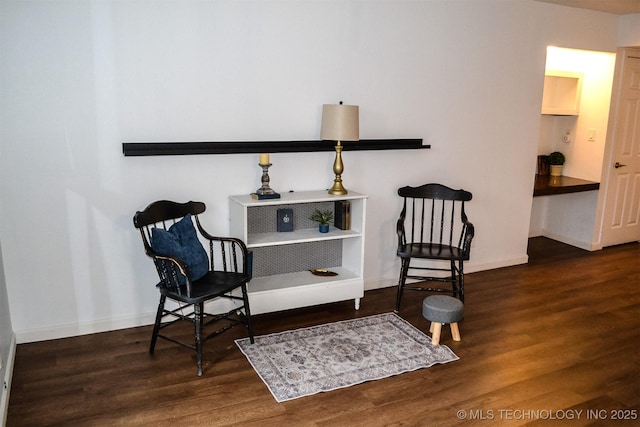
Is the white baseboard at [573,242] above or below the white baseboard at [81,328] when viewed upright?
above

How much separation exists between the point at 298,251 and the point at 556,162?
3.41m

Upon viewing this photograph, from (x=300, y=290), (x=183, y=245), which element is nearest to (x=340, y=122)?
(x=300, y=290)

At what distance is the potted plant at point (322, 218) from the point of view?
154 inches

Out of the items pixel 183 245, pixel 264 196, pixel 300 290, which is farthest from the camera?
pixel 300 290

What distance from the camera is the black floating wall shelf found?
3432 millimetres

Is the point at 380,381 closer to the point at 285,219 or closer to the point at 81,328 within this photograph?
the point at 285,219

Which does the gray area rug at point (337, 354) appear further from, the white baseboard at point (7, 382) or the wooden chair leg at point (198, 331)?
the white baseboard at point (7, 382)

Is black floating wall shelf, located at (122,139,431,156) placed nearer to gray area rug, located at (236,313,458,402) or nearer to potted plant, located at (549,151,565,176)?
gray area rug, located at (236,313,458,402)

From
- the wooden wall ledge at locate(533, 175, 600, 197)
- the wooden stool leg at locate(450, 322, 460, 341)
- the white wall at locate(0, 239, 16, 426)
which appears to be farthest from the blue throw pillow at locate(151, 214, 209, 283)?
the wooden wall ledge at locate(533, 175, 600, 197)

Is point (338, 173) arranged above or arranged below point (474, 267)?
above

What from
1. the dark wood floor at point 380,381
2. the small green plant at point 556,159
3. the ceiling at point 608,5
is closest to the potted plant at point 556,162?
the small green plant at point 556,159

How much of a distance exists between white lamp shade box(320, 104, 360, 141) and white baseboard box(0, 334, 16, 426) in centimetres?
235

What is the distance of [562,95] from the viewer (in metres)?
5.78

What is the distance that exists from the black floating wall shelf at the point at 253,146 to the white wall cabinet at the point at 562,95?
6.90 feet
